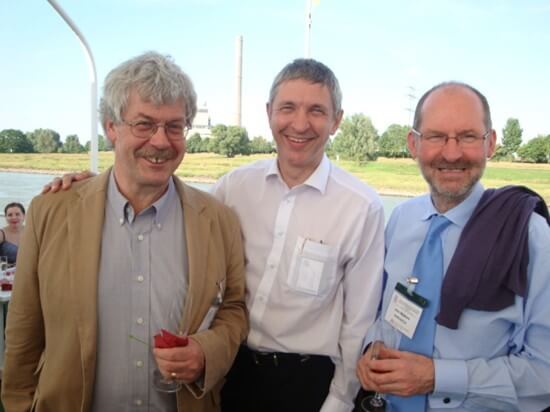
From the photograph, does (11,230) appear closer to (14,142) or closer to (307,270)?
(14,142)

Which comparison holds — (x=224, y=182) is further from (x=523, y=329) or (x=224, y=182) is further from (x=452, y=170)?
(x=523, y=329)

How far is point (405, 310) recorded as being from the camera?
68.2 inches

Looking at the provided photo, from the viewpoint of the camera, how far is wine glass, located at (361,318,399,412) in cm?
165

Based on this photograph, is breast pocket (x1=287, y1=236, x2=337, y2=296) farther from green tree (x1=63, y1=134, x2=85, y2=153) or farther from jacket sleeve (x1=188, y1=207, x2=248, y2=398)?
green tree (x1=63, y1=134, x2=85, y2=153)

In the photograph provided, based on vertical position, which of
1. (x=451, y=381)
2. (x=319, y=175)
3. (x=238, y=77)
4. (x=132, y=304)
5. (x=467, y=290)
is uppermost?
(x=238, y=77)

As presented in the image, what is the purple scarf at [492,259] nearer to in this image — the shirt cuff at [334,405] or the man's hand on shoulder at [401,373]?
the man's hand on shoulder at [401,373]

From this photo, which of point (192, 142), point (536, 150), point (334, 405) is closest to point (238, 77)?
point (536, 150)

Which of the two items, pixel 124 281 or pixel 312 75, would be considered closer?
pixel 124 281

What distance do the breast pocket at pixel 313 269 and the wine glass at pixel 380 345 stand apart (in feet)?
0.91

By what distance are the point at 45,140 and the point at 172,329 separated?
11072 millimetres

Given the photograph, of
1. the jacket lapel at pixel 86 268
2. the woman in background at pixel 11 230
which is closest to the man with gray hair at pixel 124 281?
the jacket lapel at pixel 86 268

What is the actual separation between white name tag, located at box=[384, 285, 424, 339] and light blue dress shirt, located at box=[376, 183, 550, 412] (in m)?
0.09

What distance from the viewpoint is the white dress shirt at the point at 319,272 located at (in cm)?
193

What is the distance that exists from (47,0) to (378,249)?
6.13m
